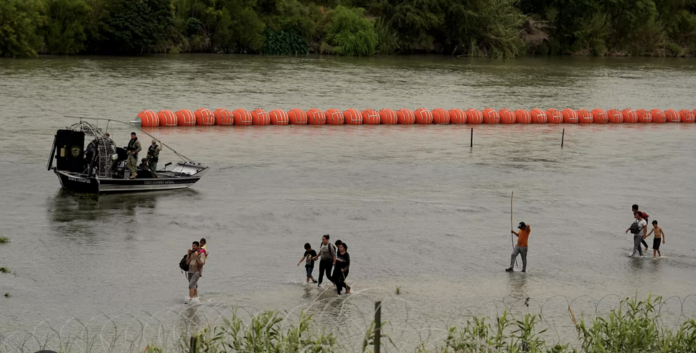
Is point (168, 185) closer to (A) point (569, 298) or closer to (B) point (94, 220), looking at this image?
(B) point (94, 220)

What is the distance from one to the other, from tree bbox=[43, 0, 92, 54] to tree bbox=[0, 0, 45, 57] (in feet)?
7.72

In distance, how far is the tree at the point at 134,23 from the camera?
314 feet

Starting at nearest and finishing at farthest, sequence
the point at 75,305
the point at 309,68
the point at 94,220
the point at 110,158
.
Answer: the point at 75,305 → the point at 94,220 → the point at 110,158 → the point at 309,68

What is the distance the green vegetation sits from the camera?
93562 mm

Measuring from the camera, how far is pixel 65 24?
307 feet

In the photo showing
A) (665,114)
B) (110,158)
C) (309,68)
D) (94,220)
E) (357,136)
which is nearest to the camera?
(94,220)

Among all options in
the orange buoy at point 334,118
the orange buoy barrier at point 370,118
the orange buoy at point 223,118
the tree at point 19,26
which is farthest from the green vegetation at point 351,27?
the orange buoy barrier at point 370,118

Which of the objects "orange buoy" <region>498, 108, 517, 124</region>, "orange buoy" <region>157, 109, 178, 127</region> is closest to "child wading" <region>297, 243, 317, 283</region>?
"orange buoy" <region>157, 109, 178, 127</region>

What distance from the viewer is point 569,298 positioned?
23672 millimetres

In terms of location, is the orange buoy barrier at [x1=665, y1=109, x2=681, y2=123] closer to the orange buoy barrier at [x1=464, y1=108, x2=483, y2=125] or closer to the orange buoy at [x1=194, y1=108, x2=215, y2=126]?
the orange buoy barrier at [x1=464, y1=108, x2=483, y2=125]

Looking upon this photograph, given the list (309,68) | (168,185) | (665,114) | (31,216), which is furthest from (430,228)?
(309,68)

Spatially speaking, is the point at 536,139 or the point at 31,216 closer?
the point at 31,216

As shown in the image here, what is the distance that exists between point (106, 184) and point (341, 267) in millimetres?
13099

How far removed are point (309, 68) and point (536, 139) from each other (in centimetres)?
4234
